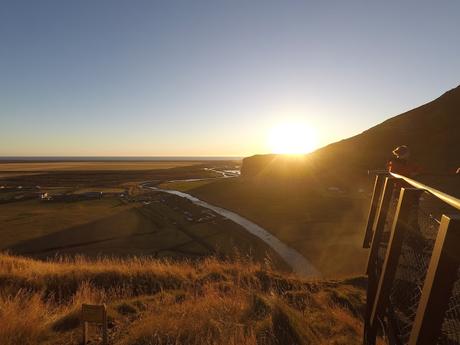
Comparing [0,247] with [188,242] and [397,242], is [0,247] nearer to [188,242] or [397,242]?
[188,242]

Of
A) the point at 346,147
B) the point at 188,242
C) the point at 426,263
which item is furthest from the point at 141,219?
the point at 346,147

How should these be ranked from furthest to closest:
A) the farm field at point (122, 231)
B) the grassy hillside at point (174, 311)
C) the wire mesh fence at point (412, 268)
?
the farm field at point (122, 231)
the grassy hillside at point (174, 311)
the wire mesh fence at point (412, 268)

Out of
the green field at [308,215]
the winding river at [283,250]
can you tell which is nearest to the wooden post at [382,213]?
the green field at [308,215]

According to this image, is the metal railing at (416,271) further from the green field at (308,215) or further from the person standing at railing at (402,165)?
the green field at (308,215)

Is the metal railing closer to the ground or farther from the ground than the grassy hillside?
farther from the ground

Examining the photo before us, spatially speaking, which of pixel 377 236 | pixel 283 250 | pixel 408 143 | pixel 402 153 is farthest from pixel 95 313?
pixel 408 143

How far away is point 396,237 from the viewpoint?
363 cm

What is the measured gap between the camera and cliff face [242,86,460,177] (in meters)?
46.7

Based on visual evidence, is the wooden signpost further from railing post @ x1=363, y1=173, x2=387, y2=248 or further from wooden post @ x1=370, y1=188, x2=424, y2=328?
railing post @ x1=363, y1=173, x2=387, y2=248

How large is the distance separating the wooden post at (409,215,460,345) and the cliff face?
44.8 meters

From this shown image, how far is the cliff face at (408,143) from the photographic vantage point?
4669 cm

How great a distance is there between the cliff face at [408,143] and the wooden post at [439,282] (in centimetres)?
4480

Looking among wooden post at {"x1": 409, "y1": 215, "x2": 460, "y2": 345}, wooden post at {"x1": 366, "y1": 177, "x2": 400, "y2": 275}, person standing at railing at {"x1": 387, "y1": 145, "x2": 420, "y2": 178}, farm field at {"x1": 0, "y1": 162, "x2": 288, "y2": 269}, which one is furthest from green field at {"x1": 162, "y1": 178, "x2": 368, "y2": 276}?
wooden post at {"x1": 409, "y1": 215, "x2": 460, "y2": 345}

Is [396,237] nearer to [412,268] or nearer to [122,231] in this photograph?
[412,268]
